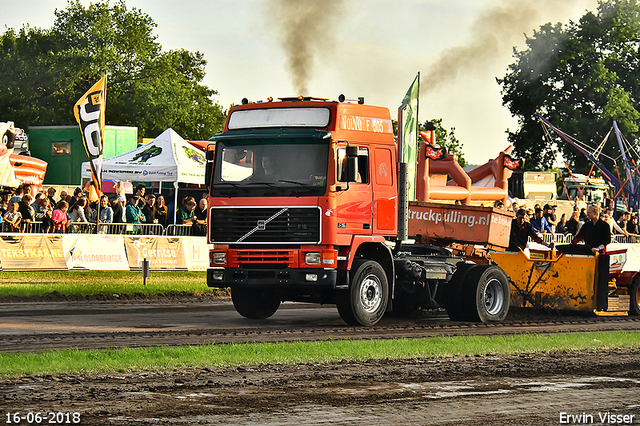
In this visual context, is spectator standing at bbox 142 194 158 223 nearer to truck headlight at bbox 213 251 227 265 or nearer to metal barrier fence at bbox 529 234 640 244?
truck headlight at bbox 213 251 227 265

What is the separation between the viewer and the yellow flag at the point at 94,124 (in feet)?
76.3

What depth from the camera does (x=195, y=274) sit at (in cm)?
2525

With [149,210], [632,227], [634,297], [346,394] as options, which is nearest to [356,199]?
[346,394]

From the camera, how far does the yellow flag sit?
2325cm

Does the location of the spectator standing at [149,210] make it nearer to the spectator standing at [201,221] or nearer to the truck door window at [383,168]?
the spectator standing at [201,221]

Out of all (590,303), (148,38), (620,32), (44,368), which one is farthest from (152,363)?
(148,38)

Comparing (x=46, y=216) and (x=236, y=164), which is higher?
(x=236, y=164)

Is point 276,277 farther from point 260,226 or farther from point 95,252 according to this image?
point 95,252

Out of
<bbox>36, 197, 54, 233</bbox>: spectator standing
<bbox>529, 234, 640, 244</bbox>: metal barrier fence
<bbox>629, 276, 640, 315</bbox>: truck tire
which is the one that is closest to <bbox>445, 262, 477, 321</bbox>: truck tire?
<bbox>629, 276, 640, 315</bbox>: truck tire

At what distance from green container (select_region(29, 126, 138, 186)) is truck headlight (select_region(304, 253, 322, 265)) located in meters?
31.6

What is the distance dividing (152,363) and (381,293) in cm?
614

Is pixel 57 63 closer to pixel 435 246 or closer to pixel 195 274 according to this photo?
pixel 195 274

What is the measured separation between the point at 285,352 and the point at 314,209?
3.65 metres

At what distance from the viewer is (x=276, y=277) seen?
15.1 meters
